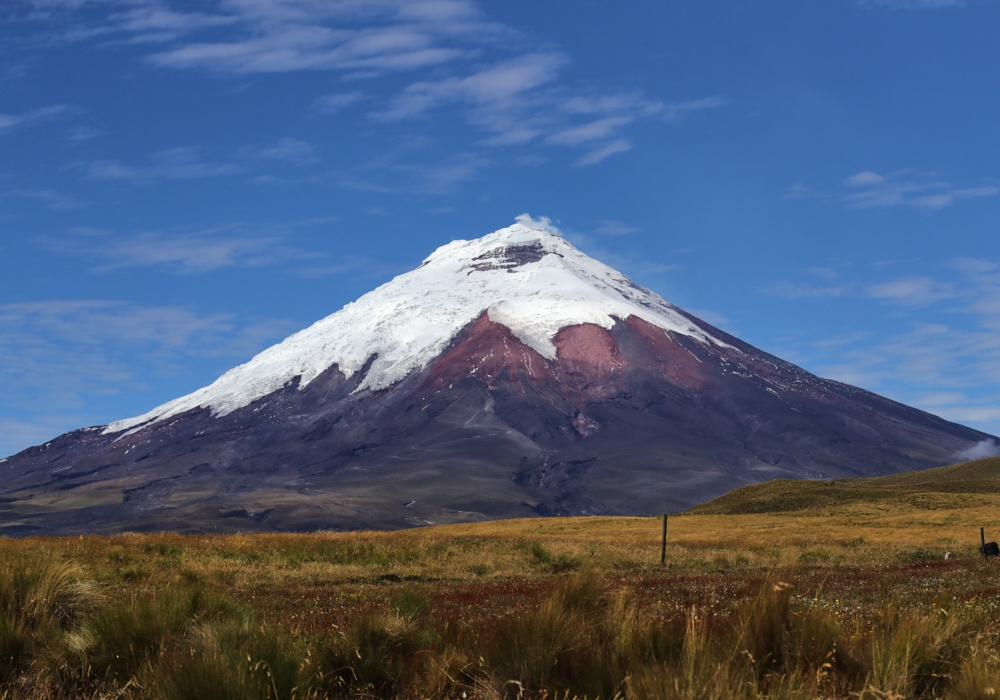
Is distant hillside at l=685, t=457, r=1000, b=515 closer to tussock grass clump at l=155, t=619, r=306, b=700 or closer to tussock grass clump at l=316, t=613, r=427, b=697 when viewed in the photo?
tussock grass clump at l=316, t=613, r=427, b=697

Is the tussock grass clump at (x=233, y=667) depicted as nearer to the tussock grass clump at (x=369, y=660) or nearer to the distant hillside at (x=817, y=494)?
the tussock grass clump at (x=369, y=660)

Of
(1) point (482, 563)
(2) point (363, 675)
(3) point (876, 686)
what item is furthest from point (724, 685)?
(1) point (482, 563)

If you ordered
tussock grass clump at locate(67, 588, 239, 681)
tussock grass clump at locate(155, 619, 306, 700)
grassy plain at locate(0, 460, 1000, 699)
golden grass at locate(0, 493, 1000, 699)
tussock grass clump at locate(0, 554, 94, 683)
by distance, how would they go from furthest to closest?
tussock grass clump at locate(0, 554, 94, 683)
tussock grass clump at locate(67, 588, 239, 681)
golden grass at locate(0, 493, 1000, 699)
grassy plain at locate(0, 460, 1000, 699)
tussock grass clump at locate(155, 619, 306, 700)

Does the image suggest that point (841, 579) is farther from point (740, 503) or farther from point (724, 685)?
point (740, 503)

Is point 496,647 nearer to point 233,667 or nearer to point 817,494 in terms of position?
point 233,667

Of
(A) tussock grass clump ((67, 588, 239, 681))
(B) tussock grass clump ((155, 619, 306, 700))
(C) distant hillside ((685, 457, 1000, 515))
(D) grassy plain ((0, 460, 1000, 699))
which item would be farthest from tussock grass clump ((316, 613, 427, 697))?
(C) distant hillside ((685, 457, 1000, 515))

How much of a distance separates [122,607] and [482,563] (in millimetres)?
19452

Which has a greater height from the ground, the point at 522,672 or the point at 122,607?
the point at 122,607

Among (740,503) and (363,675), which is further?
(740,503)

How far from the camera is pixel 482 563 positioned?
2803 cm

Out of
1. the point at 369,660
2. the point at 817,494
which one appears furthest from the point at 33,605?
the point at 817,494

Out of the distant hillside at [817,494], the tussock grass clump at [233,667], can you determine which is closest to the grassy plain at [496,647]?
the tussock grass clump at [233,667]

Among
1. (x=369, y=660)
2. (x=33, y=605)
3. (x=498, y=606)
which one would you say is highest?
(x=33, y=605)

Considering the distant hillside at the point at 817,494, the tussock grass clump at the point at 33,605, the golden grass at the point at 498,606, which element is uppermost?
the tussock grass clump at the point at 33,605
